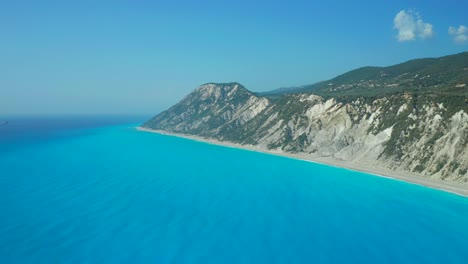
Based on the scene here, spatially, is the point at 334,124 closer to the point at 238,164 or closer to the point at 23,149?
the point at 238,164

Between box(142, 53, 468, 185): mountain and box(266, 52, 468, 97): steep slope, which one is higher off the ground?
box(266, 52, 468, 97): steep slope

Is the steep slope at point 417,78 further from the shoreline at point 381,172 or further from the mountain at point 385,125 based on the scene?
the shoreline at point 381,172

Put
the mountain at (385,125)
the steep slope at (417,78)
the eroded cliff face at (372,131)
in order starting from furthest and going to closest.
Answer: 1. the steep slope at (417,78)
2. the mountain at (385,125)
3. the eroded cliff face at (372,131)

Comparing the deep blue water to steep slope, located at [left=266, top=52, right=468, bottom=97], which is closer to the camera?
the deep blue water

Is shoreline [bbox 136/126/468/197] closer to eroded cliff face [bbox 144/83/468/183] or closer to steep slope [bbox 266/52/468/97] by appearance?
eroded cliff face [bbox 144/83/468/183]

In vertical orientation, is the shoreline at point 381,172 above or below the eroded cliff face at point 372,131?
below

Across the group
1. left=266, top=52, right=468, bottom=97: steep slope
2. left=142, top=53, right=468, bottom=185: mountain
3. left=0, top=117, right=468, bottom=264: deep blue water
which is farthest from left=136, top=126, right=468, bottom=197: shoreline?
left=266, top=52, right=468, bottom=97: steep slope

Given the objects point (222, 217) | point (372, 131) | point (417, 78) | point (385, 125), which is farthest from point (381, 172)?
point (417, 78)

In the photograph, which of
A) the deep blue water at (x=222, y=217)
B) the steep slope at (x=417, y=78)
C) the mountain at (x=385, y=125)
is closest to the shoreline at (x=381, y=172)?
the mountain at (x=385, y=125)
